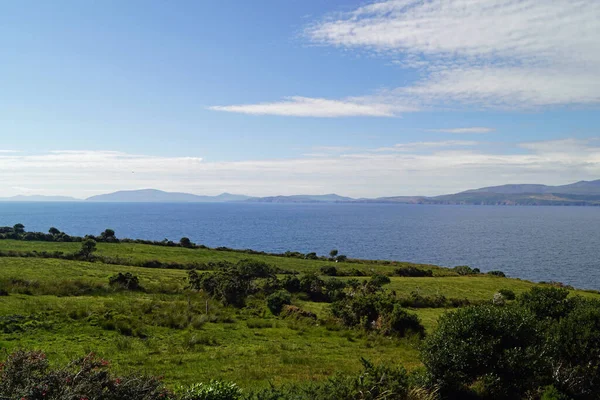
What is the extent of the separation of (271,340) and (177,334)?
216 inches

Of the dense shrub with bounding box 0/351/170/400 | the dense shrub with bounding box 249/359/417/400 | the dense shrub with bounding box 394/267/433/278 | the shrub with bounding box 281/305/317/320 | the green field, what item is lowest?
the dense shrub with bounding box 394/267/433/278

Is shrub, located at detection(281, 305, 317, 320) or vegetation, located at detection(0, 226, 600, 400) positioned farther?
shrub, located at detection(281, 305, 317, 320)

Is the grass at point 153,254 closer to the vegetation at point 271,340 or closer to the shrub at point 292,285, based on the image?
the vegetation at point 271,340

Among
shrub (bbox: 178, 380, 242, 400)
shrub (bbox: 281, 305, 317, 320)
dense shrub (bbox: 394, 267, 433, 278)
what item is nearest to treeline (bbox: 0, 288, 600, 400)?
shrub (bbox: 178, 380, 242, 400)

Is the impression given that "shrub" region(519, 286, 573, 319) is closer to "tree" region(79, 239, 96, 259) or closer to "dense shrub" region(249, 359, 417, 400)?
"dense shrub" region(249, 359, 417, 400)

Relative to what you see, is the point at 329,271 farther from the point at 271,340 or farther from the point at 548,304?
the point at 548,304

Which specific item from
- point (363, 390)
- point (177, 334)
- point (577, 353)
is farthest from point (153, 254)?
point (577, 353)

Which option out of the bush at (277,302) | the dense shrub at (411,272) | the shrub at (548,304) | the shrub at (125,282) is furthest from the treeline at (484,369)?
the dense shrub at (411,272)

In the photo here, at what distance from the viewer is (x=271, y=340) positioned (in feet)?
80.2

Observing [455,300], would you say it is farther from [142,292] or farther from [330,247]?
[330,247]

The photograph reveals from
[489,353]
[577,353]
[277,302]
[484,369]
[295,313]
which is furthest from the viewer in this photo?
[277,302]

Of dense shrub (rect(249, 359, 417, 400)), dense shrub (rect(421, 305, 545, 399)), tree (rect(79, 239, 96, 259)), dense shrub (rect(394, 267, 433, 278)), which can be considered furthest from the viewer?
dense shrub (rect(394, 267, 433, 278))

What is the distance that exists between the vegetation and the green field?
9cm

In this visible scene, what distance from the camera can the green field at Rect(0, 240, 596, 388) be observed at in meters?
17.7
